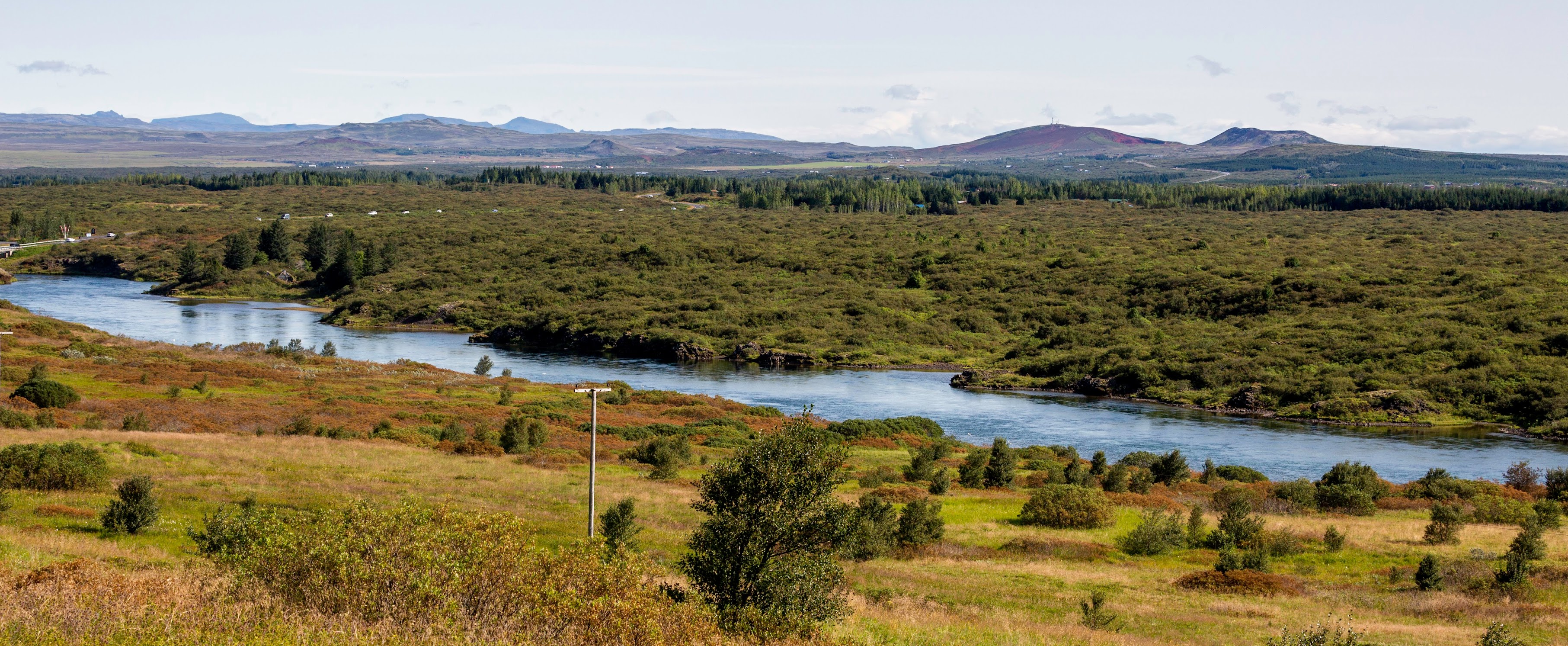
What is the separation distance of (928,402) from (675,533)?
43.2 m

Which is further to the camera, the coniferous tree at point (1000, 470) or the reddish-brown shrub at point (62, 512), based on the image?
the coniferous tree at point (1000, 470)

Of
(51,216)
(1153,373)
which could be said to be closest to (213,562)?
(1153,373)

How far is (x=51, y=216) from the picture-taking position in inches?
6324

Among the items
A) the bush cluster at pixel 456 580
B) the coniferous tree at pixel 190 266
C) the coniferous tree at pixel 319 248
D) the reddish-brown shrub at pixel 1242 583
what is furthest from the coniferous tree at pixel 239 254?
the bush cluster at pixel 456 580

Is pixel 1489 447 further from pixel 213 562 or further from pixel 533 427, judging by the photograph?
pixel 213 562

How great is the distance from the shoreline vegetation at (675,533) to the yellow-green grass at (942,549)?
0.13 m

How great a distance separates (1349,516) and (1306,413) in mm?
31698

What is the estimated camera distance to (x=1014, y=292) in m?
108

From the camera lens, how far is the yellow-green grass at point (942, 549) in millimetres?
20891

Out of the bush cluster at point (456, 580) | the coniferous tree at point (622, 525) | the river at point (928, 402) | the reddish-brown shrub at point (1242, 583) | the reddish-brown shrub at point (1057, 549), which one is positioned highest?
the bush cluster at point (456, 580)

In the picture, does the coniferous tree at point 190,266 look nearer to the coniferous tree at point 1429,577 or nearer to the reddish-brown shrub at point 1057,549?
the reddish-brown shrub at point 1057,549

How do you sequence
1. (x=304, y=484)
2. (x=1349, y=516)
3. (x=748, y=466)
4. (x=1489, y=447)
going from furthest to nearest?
1. (x=1489, y=447)
2. (x=1349, y=516)
3. (x=304, y=484)
4. (x=748, y=466)

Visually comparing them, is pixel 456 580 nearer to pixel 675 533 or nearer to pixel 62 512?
pixel 675 533

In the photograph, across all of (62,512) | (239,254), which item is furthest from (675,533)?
(239,254)
